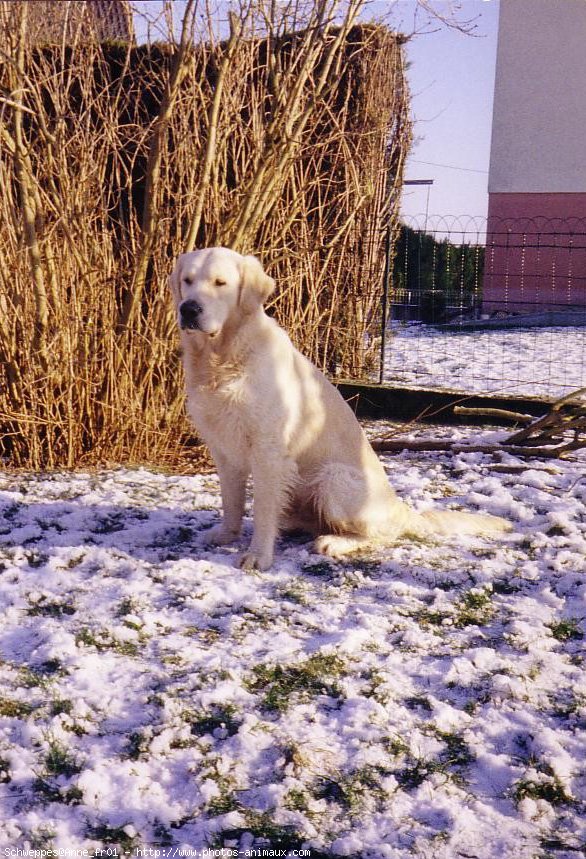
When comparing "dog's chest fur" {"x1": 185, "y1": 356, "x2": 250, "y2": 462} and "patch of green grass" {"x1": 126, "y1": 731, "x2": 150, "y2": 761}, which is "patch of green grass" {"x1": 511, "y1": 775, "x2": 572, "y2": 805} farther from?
"dog's chest fur" {"x1": 185, "y1": 356, "x2": 250, "y2": 462}

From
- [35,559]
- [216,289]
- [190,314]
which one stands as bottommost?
[35,559]

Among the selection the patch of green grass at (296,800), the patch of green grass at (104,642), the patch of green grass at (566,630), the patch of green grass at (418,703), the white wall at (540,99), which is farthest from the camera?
the white wall at (540,99)

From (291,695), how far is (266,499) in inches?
44.9

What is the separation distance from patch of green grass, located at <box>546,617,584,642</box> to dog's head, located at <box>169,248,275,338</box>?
1667mm

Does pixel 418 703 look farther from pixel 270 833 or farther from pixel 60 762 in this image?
pixel 60 762

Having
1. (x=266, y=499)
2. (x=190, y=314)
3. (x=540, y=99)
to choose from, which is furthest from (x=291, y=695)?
(x=540, y=99)

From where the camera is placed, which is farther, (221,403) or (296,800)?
(221,403)

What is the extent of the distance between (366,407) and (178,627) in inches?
171

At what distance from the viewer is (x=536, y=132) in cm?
1532

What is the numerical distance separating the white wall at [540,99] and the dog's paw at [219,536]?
44.9 ft

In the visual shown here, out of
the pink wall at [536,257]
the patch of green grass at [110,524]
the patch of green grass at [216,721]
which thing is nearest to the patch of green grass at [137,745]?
the patch of green grass at [216,721]

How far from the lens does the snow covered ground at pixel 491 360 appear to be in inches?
300

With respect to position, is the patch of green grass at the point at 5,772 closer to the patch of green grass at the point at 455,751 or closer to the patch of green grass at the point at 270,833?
the patch of green grass at the point at 270,833

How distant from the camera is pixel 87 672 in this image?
2.35 metres
